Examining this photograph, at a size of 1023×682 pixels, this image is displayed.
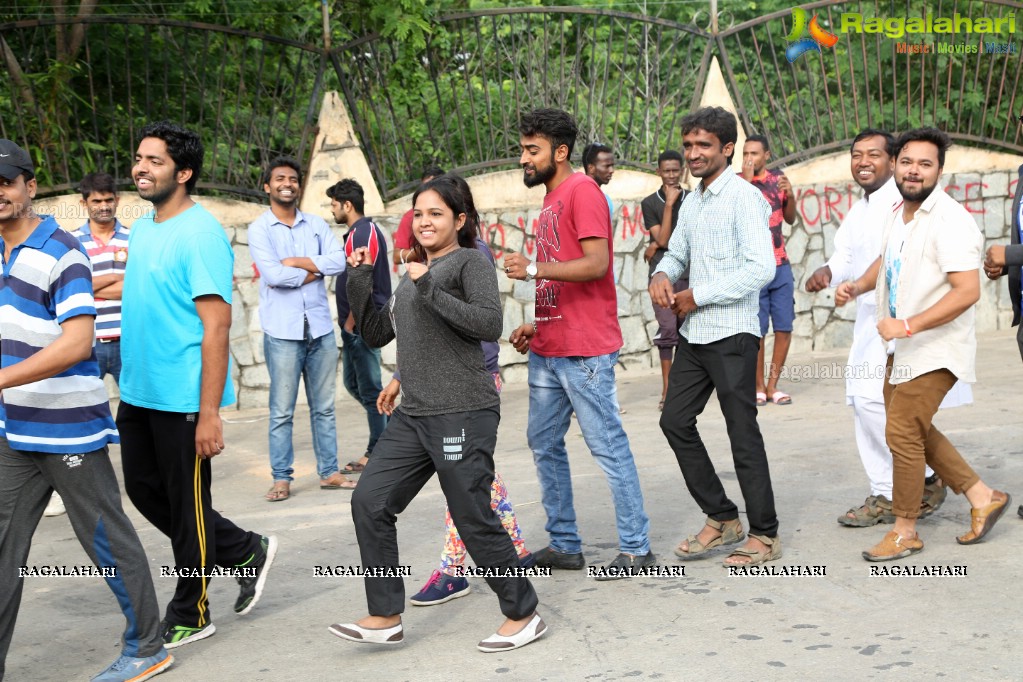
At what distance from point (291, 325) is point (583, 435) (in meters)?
2.57

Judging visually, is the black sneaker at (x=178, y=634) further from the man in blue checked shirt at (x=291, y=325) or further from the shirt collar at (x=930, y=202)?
the shirt collar at (x=930, y=202)

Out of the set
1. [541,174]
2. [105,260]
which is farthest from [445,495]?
[105,260]

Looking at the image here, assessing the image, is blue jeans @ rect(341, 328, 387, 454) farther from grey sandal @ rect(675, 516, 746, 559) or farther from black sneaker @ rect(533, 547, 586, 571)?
grey sandal @ rect(675, 516, 746, 559)

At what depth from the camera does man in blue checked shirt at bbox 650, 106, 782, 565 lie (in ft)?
17.0

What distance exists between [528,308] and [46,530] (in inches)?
210

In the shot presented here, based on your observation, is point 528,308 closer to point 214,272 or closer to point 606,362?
point 606,362

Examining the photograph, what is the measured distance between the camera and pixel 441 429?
4.36 m

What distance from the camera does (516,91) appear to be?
11.2 metres

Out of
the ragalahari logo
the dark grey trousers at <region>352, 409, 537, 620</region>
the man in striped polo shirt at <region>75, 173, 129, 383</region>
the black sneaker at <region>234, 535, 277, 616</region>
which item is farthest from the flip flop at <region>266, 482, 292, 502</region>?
the ragalahari logo

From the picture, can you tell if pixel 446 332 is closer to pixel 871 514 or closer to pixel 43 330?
pixel 43 330

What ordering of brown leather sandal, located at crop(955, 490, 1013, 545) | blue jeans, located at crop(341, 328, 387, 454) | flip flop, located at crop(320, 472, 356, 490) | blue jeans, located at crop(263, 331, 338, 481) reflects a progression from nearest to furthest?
brown leather sandal, located at crop(955, 490, 1013, 545), blue jeans, located at crop(263, 331, 338, 481), flip flop, located at crop(320, 472, 356, 490), blue jeans, located at crop(341, 328, 387, 454)

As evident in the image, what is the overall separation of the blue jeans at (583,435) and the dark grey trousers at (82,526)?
1781mm

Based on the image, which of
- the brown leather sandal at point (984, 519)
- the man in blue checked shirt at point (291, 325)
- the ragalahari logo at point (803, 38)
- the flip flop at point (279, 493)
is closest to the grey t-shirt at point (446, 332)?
the brown leather sandal at point (984, 519)

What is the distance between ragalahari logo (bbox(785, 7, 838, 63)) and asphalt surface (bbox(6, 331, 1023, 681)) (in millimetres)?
5767
